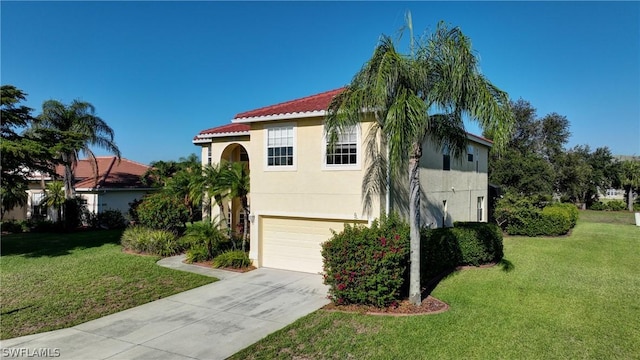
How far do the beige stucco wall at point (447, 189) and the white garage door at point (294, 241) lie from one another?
2777 millimetres

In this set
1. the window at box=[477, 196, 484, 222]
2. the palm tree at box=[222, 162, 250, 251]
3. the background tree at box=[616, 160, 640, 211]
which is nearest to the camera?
the palm tree at box=[222, 162, 250, 251]

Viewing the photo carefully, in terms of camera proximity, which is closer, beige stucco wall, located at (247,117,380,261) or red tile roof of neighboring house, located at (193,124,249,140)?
beige stucco wall, located at (247,117,380,261)

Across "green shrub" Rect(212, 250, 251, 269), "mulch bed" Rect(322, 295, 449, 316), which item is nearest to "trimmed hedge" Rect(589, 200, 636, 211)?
"mulch bed" Rect(322, 295, 449, 316)

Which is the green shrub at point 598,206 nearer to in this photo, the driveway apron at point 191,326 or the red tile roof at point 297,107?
the red tile roof at point 297,107

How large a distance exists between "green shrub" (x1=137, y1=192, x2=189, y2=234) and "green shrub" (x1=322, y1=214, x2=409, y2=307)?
10619 mm

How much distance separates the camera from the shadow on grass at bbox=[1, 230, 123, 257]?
17.1m

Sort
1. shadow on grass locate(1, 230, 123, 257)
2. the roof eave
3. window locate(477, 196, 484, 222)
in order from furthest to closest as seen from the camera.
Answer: window locate(477, 196, 484, 222) → shadow on grass locate(1, 230, 123, 257) → the roof eave

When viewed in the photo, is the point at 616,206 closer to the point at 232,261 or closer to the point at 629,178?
the point at 629,178

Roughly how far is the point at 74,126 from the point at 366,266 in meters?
23.2

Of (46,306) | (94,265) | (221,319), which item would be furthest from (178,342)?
(94,265)

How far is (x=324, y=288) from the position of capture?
11469 millimetres

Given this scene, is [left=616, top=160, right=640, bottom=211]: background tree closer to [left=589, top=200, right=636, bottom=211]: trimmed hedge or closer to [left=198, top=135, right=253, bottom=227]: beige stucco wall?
[left=589, top=200, right=636, bottom=211]: trimmed hedge

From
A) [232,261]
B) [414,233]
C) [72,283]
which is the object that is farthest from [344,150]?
Answer: [72,283]

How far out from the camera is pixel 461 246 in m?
13.8
